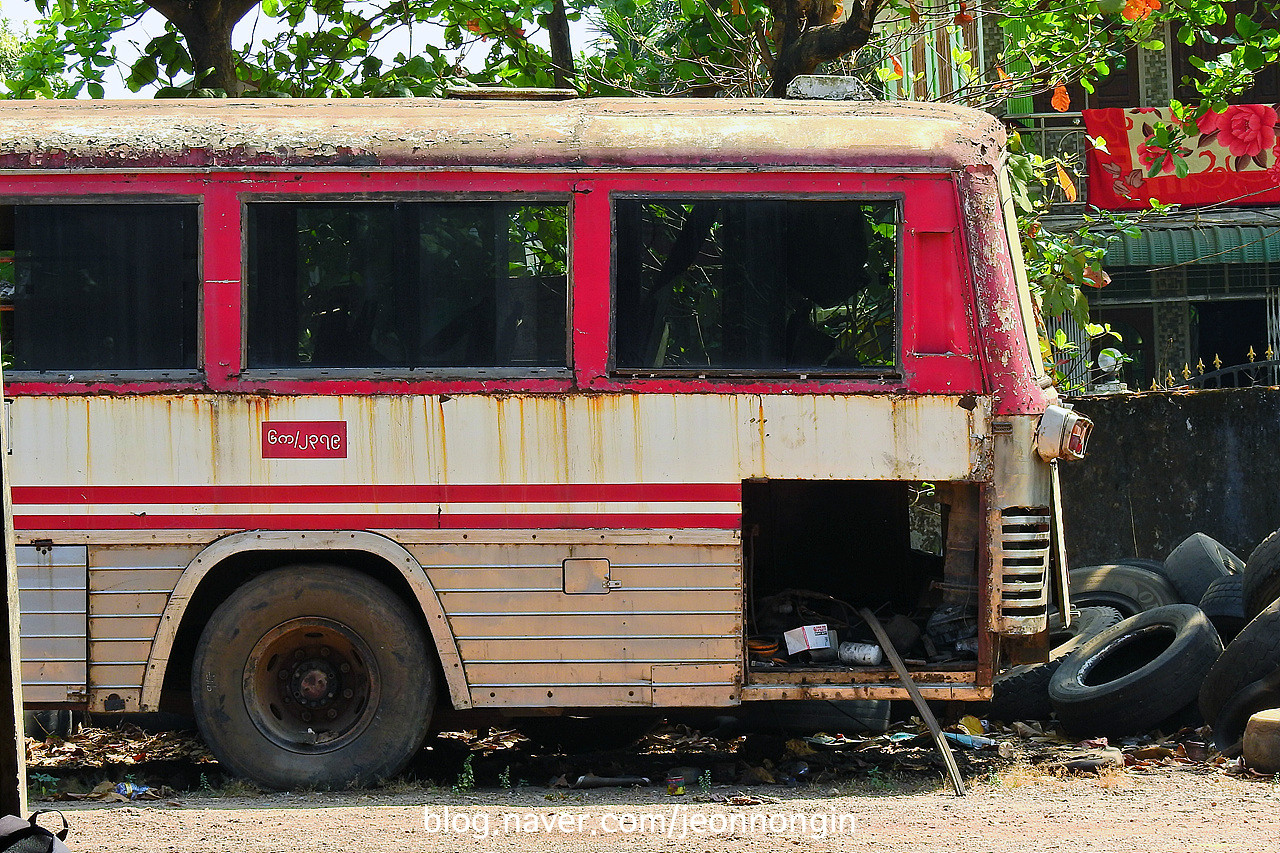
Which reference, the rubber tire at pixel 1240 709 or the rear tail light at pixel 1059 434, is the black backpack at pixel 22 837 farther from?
the rubber tire at pixel 1240 709

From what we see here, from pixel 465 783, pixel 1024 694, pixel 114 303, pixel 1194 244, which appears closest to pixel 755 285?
pixel 465 783

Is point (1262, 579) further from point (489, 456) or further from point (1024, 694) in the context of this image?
point (489, 456)

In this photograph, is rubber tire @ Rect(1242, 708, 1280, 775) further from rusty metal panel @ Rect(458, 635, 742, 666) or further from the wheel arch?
the wheel arch

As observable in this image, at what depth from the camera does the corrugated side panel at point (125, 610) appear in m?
5.57

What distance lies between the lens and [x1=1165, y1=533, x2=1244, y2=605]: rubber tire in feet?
27.4

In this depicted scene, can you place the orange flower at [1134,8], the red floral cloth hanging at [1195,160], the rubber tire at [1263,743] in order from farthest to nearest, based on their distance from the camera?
the red floral cloth hanging at [1195,160]
the orange flower at [1134,8]
the rubber tire at [1263,743]

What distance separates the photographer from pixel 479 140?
5.69 m

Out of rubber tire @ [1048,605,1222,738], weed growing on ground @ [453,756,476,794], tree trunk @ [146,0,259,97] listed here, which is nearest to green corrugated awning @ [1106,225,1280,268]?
rubber tire @ [1048,605,1222,738]

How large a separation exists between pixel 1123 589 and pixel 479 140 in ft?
16.3

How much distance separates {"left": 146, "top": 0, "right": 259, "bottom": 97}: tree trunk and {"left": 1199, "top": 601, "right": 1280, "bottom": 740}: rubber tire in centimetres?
682

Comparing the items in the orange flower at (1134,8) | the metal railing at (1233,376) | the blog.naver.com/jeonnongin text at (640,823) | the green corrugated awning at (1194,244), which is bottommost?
the blog.naver.com/jeonnongin text at (640,823)

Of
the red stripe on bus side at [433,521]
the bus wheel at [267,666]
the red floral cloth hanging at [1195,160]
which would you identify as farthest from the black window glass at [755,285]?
the red floral cloth hanging at [1195,160]

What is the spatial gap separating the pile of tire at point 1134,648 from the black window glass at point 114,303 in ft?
12.4

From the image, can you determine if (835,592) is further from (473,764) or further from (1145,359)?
(1145,359)
